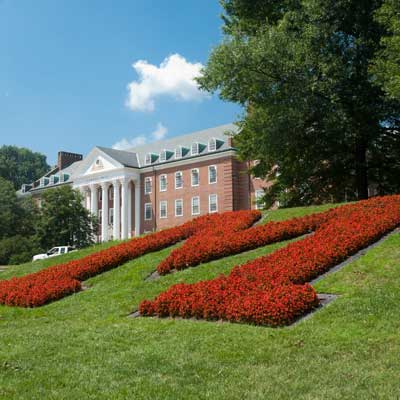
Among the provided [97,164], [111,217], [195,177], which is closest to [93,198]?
[111,217]

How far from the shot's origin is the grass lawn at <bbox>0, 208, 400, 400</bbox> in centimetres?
599

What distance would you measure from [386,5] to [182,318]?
14.9m

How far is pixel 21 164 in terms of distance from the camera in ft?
325

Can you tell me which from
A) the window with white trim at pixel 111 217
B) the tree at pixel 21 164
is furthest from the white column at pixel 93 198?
the tree at pixel 21 164

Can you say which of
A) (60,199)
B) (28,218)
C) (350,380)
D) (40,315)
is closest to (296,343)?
(350,380)

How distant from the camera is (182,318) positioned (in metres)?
10.5

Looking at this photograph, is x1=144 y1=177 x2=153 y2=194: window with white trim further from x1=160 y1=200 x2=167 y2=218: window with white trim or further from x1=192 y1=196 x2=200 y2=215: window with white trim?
x1=192 y1=196 x2=200 y2=215: window with white trim

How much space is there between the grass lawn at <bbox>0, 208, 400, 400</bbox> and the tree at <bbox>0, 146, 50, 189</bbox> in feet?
287

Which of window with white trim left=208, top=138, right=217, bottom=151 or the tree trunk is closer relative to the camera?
the tree trunk

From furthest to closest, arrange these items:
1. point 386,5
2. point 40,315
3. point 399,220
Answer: point 386,5 → point 399,220 → point 40,315

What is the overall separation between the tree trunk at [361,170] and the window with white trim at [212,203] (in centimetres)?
2900

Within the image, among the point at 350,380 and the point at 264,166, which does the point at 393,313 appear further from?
the point at 264,166

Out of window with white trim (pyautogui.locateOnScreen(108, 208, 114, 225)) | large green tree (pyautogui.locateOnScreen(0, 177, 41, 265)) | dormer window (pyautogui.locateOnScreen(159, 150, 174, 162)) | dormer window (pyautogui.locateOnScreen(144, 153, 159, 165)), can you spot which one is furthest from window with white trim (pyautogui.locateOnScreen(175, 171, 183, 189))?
large green tree (pyautogui.locateOnScreen(0, 177, 41, 265))

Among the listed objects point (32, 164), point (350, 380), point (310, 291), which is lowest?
point (350, 380)
